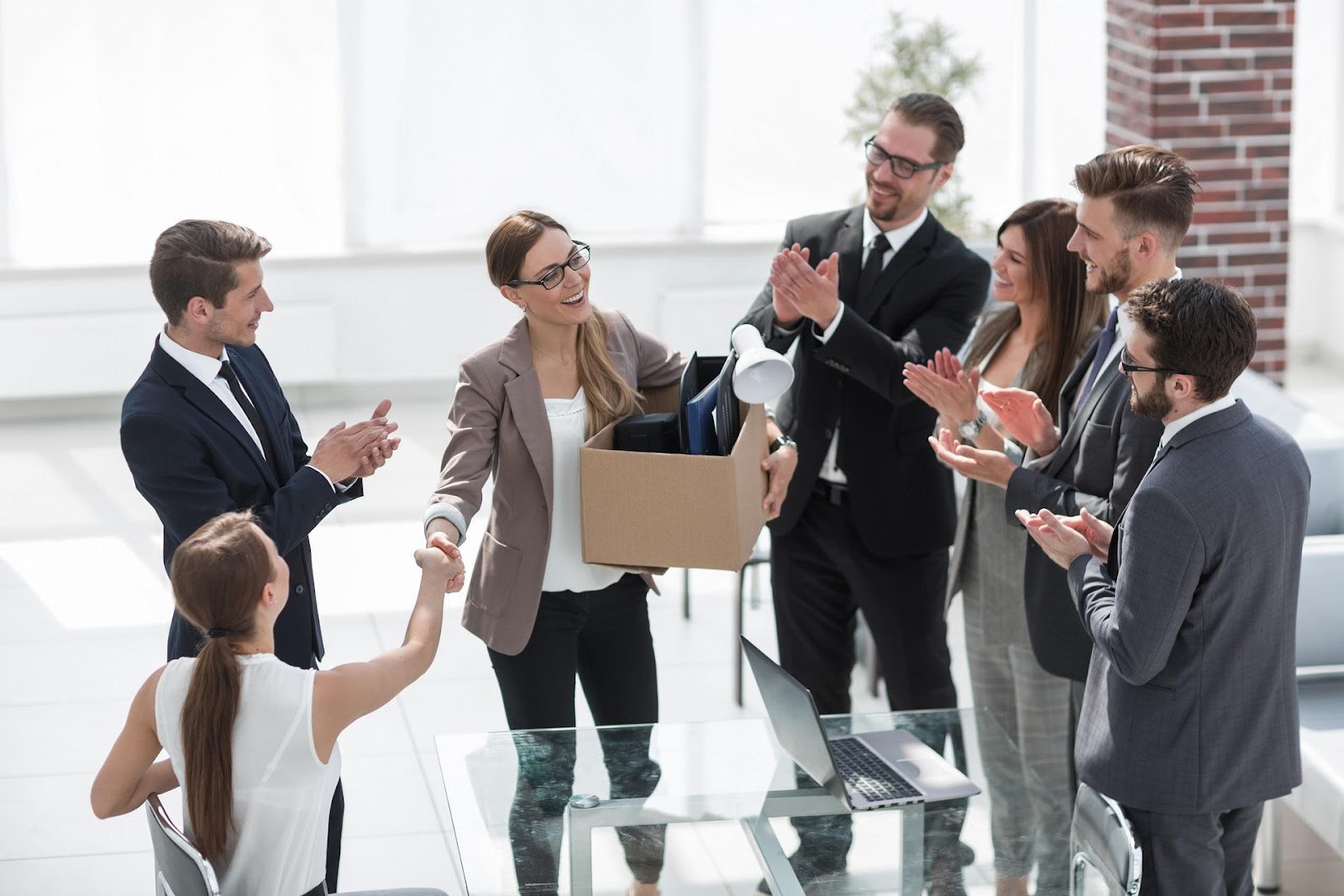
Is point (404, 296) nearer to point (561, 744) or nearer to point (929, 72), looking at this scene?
point (929, 72)

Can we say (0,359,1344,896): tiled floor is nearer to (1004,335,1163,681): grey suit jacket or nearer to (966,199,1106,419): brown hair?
(1004,335,1163,681): grey suit jacket

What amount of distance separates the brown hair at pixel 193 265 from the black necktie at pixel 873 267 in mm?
1512

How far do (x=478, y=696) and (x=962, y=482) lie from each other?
6.00 feet

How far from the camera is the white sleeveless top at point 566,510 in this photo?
326 centimetres

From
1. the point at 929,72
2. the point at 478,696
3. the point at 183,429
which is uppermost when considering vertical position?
the point at 929,72

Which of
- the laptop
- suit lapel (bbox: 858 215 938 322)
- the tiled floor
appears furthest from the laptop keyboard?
suit lapel (bbox: 858 215 938 322)

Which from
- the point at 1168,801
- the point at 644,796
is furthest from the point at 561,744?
the point at 1168,801

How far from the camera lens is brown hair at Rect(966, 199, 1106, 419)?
3553mm

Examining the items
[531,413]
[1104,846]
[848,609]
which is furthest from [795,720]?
[848,609]

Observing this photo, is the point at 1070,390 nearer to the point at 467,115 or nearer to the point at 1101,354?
the point at 1101,354

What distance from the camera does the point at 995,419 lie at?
3.74 m

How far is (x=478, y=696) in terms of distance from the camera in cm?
516

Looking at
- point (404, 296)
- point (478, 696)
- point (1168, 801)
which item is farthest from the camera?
point (404, 296)

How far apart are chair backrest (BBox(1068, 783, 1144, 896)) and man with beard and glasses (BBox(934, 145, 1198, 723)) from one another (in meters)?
0.57
